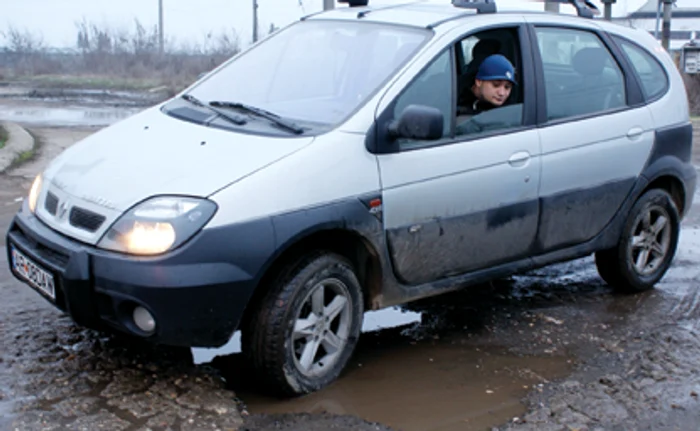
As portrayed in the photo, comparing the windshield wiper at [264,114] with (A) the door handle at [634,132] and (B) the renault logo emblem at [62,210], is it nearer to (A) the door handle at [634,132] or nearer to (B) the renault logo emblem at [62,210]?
(B) the renault logo emblem at [62,210]

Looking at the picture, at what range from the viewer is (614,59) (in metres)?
5.51

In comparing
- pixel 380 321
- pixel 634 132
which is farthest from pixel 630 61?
pixel 380 321

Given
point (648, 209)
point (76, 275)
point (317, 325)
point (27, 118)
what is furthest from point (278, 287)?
point (27, 118)

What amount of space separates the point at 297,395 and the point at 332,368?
25cm

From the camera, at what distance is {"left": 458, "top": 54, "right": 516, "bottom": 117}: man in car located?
15.9 feet

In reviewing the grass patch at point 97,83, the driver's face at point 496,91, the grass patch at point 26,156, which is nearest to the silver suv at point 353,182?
the driver's face at point 496,91

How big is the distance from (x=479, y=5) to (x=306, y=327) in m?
2.18

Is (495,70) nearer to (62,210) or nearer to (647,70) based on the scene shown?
(647,70)

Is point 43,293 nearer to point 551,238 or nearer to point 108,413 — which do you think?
point 108,413

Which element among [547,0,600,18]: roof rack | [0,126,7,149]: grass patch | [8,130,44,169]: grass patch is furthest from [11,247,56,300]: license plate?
[0,126,7,149]: grass patch

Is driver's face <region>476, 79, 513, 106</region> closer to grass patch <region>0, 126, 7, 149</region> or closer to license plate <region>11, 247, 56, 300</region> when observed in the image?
license plate <region>11, 247, 56, 300</region>

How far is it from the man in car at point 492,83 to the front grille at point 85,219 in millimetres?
2137

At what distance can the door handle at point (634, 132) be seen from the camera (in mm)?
5371

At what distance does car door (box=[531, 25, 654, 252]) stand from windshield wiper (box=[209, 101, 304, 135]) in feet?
5.00
